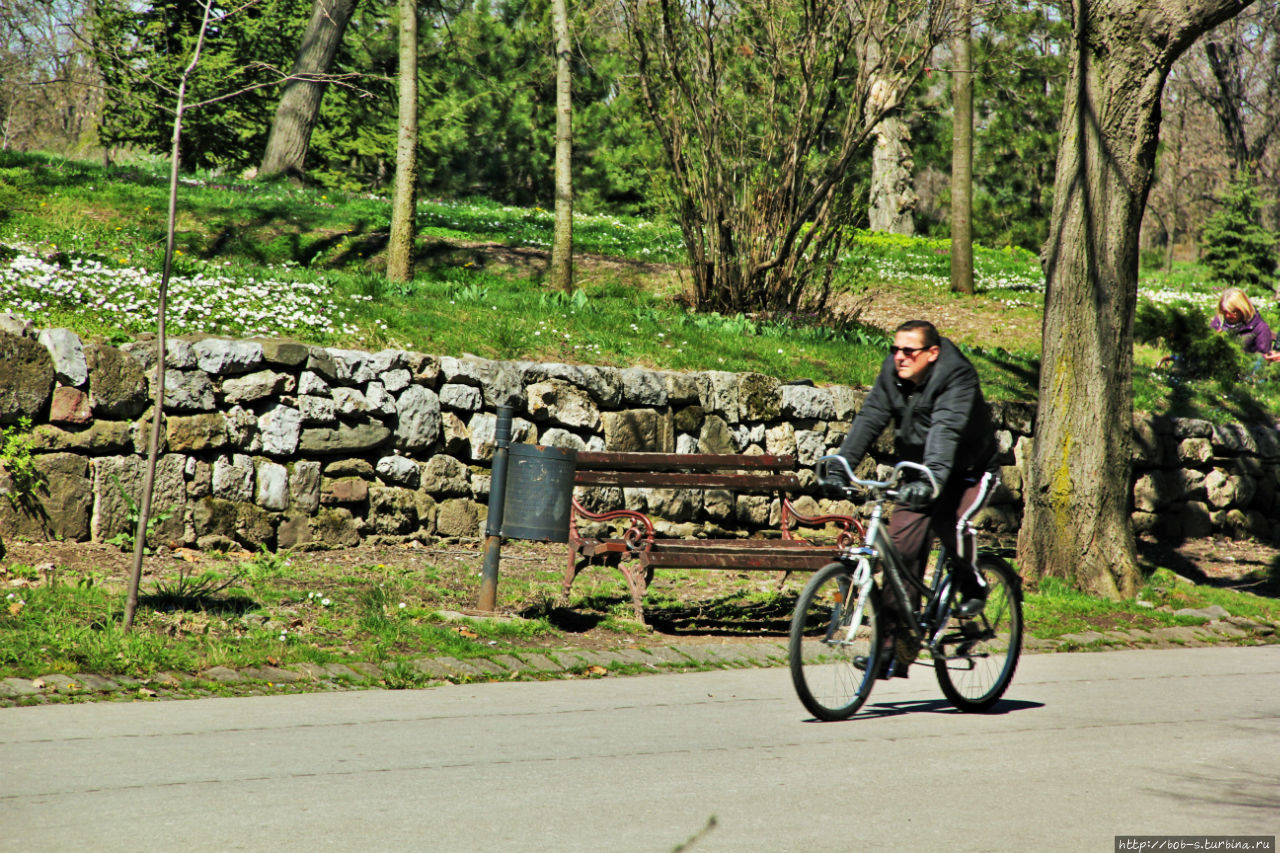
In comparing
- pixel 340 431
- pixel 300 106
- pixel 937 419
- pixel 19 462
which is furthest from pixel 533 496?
pixel 300 106

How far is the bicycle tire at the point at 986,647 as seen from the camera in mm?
5465

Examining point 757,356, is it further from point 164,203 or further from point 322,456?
point 164,203

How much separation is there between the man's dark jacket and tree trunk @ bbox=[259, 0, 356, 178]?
55.6 feet

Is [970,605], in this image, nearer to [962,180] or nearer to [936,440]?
[936,440]

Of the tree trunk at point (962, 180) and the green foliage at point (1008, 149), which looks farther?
the green foliage at point (1008, 149)

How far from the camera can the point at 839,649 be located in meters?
5.16

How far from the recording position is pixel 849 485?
530 cm

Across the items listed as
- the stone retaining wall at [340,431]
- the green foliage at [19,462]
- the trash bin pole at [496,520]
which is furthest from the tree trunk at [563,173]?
the green foliage at [19,462]

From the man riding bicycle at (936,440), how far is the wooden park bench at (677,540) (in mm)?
1708

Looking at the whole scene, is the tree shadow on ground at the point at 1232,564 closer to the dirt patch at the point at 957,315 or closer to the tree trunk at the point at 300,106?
the dirt patch at the point at 957,315

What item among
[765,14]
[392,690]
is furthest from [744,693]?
[765,14]

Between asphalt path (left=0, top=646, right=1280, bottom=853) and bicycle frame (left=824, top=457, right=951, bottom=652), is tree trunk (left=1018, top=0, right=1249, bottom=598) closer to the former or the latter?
asphalt path (left=0, top=646, right=1280, bottom=853)

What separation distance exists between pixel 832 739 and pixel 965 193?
15.5 meters

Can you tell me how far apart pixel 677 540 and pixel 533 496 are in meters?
1.23
